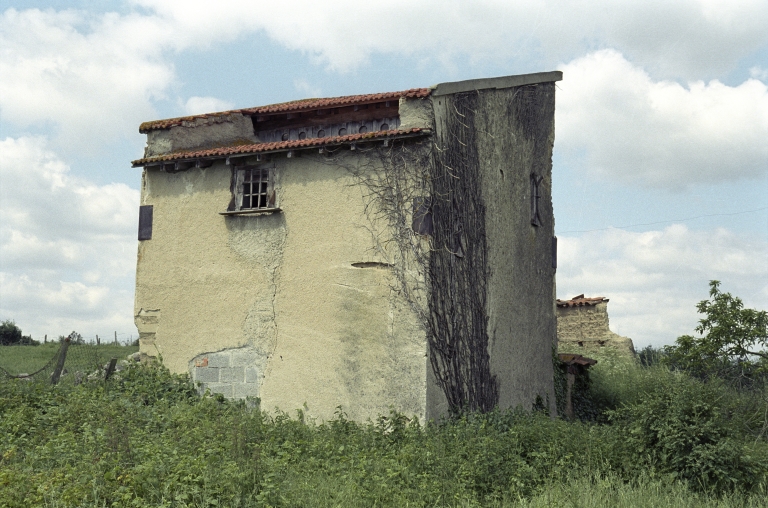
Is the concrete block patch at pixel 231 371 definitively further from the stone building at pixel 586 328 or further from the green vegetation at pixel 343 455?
the stone building at pixel 586 328

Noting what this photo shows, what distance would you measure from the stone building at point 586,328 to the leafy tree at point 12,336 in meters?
27.5

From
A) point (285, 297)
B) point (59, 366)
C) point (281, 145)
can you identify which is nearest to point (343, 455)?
point (285, 297)

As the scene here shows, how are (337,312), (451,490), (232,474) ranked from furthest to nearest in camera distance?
(337,312), (451,490), (232,474)

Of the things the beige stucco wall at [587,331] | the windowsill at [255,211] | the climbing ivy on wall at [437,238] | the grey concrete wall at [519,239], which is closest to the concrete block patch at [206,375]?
the windowsill at [255,211]

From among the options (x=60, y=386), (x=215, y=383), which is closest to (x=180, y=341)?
(x=215, y=383)

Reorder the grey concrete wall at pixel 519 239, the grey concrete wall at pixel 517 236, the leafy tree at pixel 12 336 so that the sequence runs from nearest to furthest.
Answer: the grey concrete wall at pixel 517 236
the grey concrete wall at pixel 519 239
the leafy tree at pixel 12 336

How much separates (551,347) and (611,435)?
5.77 m

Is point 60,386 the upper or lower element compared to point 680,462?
upper

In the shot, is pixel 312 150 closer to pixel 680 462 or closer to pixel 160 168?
pixel 160 168

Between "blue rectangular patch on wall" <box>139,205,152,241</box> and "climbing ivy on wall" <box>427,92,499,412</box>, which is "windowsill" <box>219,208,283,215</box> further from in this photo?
"climbing ivy on wall" <box>427,92,499,412</box>

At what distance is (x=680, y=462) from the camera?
1065 centimetres

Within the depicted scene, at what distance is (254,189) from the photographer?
13.7 meters

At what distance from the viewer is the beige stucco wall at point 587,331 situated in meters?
23.1

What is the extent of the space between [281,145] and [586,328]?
1379 centimetres
